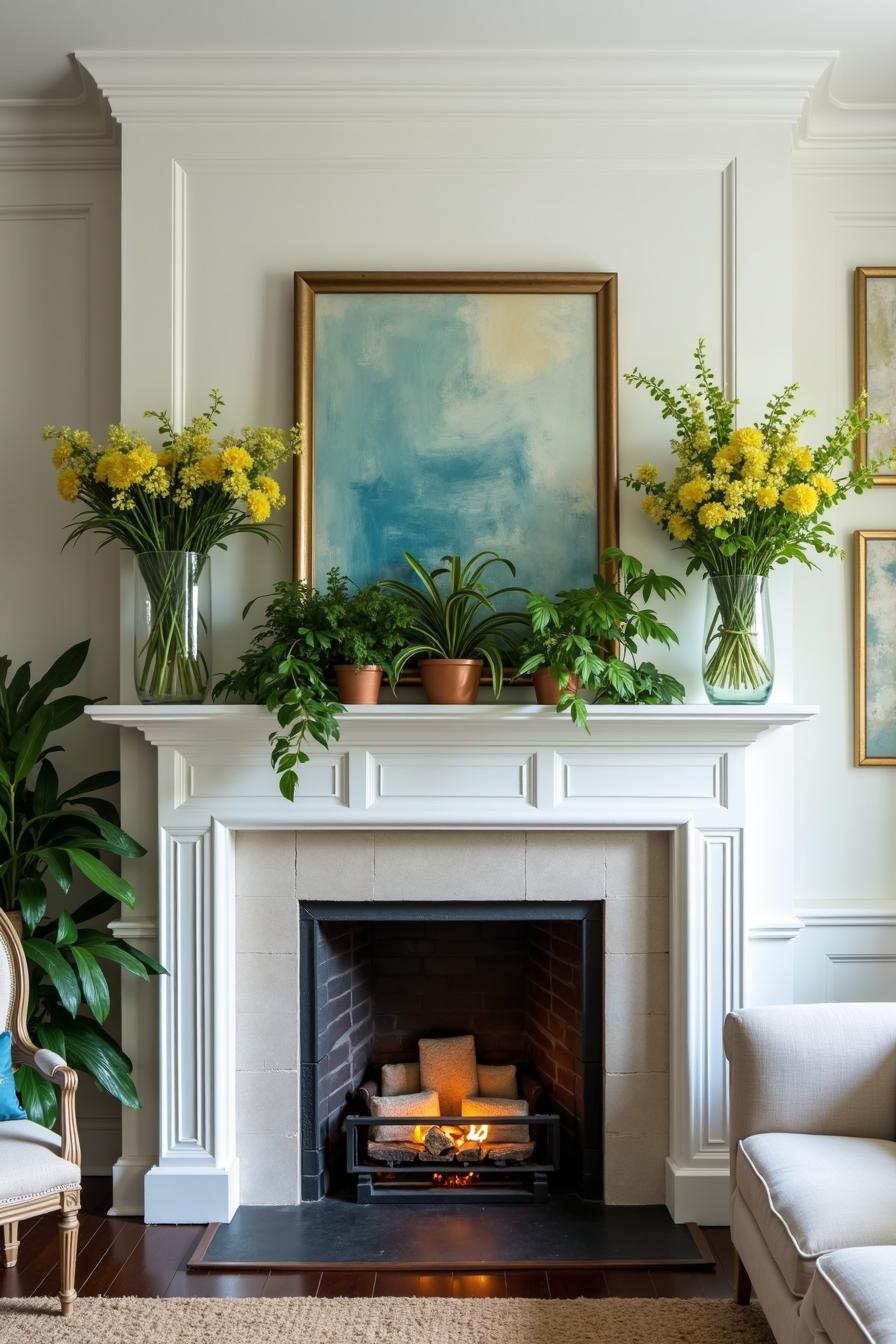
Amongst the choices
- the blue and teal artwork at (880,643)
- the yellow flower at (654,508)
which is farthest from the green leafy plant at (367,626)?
the blue and teal artwork at (880,643)

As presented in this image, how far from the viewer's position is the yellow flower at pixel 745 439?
9.39 feet

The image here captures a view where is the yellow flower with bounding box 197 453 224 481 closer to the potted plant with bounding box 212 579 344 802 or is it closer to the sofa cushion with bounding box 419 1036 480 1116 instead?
the potted plant with bounding box 212 579 344 802

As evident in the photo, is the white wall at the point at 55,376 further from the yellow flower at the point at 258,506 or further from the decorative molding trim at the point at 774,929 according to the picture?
the decorative molding trim at the point at 774,929

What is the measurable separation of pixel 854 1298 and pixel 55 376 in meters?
3.04

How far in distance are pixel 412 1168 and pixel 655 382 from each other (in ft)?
7.49

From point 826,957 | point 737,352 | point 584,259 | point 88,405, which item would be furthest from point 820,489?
point 88,405

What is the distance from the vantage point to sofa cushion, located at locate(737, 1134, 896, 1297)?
197 cm

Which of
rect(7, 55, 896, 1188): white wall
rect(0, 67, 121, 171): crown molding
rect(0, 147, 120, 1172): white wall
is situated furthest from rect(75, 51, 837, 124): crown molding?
rect(0, 147, 120, 1172): white wall

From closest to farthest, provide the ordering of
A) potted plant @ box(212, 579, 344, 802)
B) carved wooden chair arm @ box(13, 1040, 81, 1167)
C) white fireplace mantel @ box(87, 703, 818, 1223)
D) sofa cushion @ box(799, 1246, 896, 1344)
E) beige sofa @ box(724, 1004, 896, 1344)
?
1. sofa cushion @ box(799, 1246, 896, 1344)
2. beige sofa @ box(724, 1004, 896, 1344)
3. carved wooden chair arm @ box(13, 1040, 81, 1167)
4. potted plant @ box(212, 579, 344, 802)
5. white fireplace mantel @ box(87, 703, 818, 1223)

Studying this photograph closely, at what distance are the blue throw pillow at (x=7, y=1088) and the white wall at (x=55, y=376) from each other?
90 centimetres

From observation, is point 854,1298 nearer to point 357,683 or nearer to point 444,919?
point 444,919

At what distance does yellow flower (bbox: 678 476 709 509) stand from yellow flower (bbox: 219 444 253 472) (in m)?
1.12

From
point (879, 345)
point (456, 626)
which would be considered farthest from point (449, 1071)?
point (879, 345)

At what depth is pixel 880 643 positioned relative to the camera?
338cm
